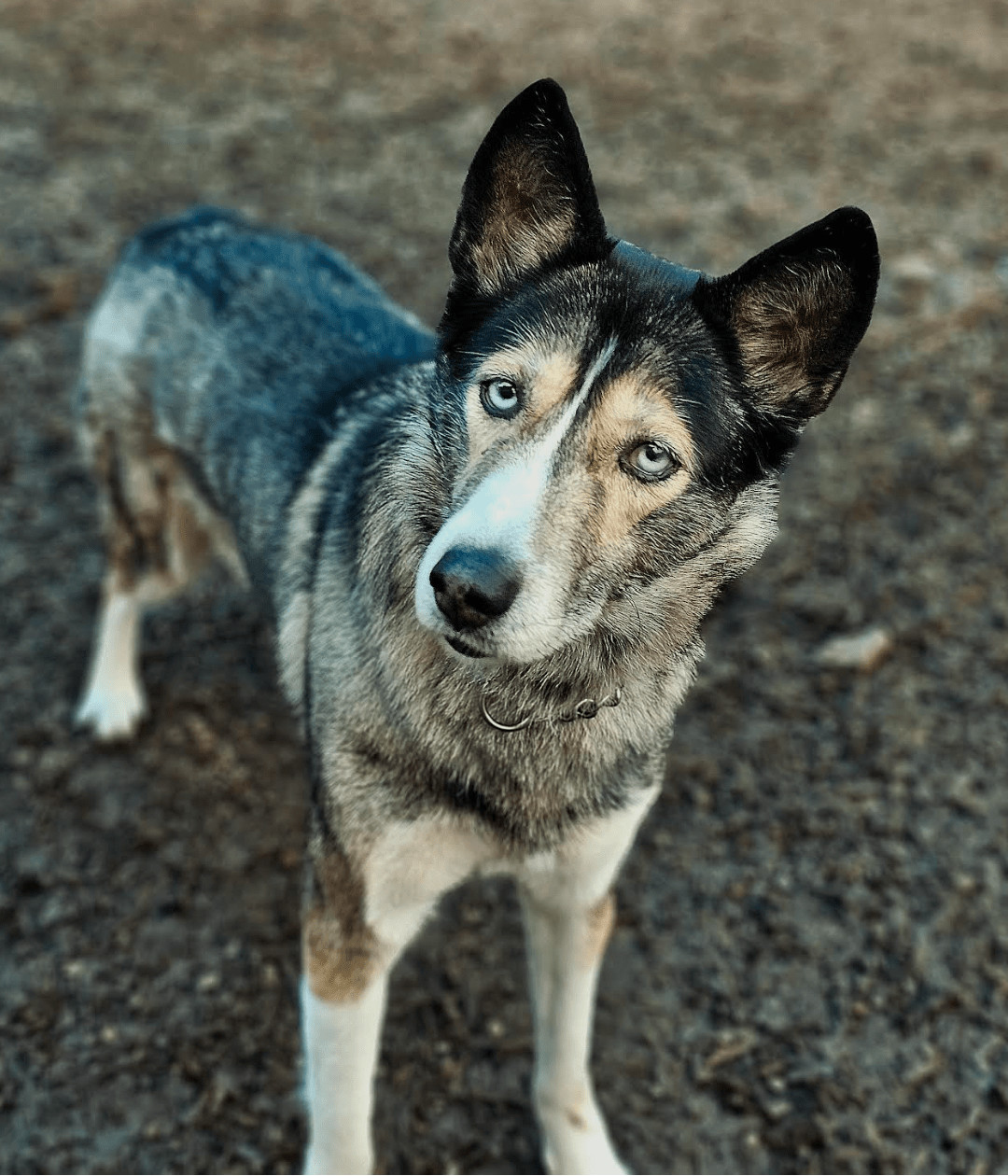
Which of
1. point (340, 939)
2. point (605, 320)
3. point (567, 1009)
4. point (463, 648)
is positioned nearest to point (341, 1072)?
point (340, 939)

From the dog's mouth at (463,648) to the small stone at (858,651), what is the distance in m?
2.44

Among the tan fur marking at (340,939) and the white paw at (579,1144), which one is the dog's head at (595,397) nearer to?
the tan fur marking at (340,939)

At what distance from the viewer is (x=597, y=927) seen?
257 centimetres

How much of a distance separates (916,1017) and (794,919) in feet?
1.37

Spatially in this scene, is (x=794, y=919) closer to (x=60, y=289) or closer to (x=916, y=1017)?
(x=916, y=1017)

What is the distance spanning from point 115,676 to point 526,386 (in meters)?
2.39

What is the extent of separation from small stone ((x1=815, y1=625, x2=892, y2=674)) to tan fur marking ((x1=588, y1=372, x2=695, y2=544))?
7.70ft

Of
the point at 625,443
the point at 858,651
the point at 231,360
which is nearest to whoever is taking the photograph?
the point at 625,443

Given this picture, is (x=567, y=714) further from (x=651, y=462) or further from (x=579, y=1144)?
(x=579, y=1144)

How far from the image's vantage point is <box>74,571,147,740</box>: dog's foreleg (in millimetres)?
3693

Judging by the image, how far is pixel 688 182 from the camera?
6.83m

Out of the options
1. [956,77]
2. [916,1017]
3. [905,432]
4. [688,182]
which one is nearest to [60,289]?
[688,182]

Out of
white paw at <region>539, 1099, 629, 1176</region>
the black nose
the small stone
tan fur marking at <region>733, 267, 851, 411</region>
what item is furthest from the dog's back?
the small stone

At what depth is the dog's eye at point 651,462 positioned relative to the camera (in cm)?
193
